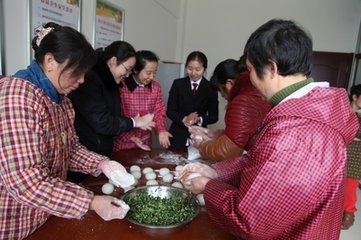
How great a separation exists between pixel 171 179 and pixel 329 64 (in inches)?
A: 176

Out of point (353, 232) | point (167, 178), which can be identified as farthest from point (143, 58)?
point (353, 232)

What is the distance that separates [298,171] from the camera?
68 cm

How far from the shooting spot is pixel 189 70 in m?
2.78

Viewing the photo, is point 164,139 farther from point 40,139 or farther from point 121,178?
point 40,139

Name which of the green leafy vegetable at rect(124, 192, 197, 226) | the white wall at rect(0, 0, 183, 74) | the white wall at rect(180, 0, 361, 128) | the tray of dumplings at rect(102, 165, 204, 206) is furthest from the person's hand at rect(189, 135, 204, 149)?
the white wall at rect(180, 0, 361, 128)

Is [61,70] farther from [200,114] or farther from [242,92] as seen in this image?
[200,114]

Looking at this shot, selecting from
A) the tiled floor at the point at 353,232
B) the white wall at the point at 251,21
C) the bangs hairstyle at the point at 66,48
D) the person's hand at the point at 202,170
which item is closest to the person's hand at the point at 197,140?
the person's hand at the point at 202,170

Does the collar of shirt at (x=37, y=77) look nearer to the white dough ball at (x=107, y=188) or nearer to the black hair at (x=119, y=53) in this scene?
the white dough ball at (x=107, y=188)

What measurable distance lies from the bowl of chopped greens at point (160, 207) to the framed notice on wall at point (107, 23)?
5.28ft

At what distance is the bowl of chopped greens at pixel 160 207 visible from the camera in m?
1.01

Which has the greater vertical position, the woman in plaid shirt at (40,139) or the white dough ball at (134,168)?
the woman in plaid shirt at (40,139)

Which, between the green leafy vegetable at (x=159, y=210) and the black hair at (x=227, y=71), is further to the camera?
the black hair at (x=227, y=71)

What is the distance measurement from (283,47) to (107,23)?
2098 millimetres

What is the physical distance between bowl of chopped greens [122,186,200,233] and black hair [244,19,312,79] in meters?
0.61
